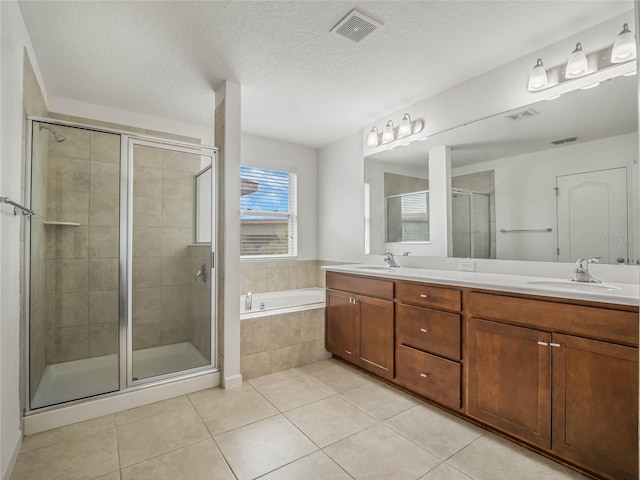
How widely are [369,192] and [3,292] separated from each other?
2.97 m

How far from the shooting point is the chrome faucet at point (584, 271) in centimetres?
184

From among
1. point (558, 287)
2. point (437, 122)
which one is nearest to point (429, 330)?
point (558, 287)

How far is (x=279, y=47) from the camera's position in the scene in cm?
210

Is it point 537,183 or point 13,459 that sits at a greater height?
point 537,183

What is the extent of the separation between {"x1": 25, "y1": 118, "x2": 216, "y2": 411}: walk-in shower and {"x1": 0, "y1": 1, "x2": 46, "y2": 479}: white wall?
321 mm

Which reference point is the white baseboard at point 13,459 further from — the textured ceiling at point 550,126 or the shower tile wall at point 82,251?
the textured ceiling at point 550,126

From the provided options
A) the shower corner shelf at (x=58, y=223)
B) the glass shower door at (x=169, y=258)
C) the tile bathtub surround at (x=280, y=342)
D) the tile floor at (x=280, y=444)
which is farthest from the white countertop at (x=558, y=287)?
the shower corner shelf at (x=58, y=223)

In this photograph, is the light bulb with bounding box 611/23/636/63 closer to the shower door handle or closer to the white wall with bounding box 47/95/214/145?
the white wall with bounding box 47/95/214/145

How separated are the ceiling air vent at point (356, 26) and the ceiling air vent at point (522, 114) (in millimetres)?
1157

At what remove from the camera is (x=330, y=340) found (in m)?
3.07

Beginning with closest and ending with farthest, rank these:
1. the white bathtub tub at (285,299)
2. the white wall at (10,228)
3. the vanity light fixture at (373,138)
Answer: the white wall at (10,228) < the vanity light fixture at (373,138) < the white bathtub tub at (285,299)

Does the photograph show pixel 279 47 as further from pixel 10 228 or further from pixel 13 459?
pixel 13 459

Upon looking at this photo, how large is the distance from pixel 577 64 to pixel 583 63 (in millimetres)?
28

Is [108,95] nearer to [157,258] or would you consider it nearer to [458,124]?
[157,258]
